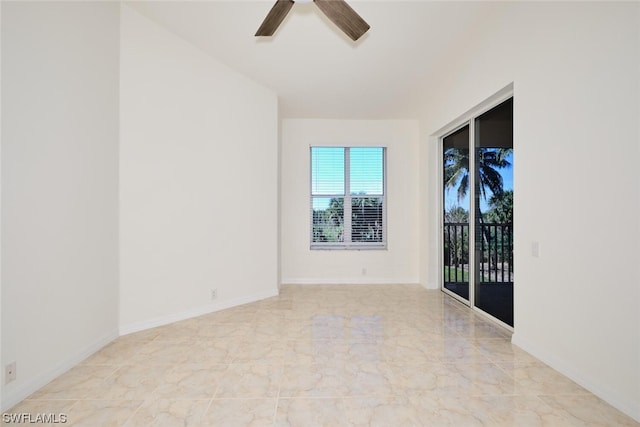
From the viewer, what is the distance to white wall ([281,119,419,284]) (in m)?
5.34

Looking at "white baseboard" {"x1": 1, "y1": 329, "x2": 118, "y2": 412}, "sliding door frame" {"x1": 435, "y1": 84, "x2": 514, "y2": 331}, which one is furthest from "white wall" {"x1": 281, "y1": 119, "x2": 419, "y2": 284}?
"white baseboard" {"x1": 1, "y1": 329, "x2": 118, "y2": 412}

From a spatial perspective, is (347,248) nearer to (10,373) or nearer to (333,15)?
(333,15)

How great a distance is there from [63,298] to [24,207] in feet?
2.41

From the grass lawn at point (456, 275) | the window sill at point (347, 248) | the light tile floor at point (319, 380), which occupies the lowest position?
the light tile floor at point (319, 380)

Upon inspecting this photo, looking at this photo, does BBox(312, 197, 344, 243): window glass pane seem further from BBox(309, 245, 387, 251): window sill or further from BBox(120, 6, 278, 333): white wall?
BBox(120, 6, 278, 333): white wall

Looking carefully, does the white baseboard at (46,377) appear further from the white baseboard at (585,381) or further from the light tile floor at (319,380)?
the white baseboard at (585,381)

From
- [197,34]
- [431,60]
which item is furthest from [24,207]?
[431,60]

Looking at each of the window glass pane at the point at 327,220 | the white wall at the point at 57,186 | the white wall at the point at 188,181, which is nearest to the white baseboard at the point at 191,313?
the white wall at the point at 188,181

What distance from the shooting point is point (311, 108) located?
4906mm

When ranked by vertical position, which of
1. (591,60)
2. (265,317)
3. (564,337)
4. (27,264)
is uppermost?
(591,60)

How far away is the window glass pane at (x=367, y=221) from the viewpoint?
5480 millimetres

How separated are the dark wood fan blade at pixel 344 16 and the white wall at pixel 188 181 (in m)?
1.95

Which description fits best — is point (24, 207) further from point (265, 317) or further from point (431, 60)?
point (431, 60)

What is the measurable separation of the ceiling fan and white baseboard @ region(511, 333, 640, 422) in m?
2.85
